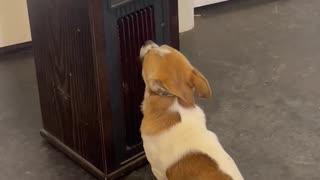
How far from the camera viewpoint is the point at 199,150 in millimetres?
1801

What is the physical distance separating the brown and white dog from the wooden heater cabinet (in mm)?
145

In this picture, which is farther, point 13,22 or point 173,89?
point 13,22

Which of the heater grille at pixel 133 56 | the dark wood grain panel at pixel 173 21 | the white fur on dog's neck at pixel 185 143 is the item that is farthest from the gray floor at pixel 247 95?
the dark wood grain panel at pixel 173 21

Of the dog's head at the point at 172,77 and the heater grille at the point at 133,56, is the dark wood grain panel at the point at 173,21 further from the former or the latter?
the dog's head at the point at 172,77

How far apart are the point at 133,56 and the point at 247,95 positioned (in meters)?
0.82

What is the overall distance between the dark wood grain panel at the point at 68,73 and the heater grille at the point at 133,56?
11 centimetres

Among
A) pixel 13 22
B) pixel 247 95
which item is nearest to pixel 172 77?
pixel 247 95

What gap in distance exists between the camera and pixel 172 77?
1768 millimetres

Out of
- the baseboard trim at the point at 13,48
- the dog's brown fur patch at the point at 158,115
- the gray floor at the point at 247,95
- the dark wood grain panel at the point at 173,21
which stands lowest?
the gray floor at the point at 247,95

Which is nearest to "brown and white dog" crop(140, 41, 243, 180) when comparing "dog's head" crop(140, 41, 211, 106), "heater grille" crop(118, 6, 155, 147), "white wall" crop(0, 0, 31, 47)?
"dog's head" crop(140, 41, 211, 106)

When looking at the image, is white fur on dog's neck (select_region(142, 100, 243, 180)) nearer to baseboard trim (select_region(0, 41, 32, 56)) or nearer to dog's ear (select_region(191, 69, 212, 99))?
dog's ear (select_region(191, 69, 212, 99))

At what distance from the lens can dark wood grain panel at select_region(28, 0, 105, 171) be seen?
1.96m

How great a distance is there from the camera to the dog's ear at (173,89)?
1753 millimetres

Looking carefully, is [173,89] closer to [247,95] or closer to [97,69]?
[97,69]
